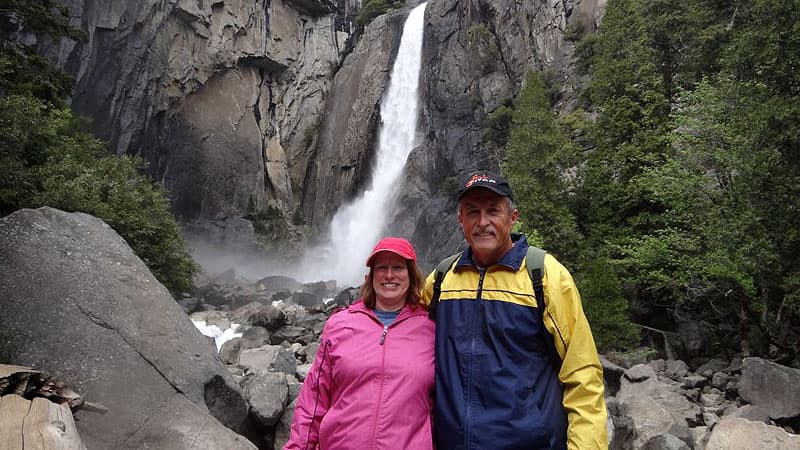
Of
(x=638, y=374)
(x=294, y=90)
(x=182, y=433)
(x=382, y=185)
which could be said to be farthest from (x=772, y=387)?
(x=294, y=90)

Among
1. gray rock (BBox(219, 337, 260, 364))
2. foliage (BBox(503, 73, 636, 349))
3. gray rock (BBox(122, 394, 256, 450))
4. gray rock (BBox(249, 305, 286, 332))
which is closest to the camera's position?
gray rock (BBox(122, 394, 256, 450))

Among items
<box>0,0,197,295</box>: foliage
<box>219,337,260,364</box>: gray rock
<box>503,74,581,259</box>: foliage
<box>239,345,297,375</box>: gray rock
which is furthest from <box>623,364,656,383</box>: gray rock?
<box>0,0,197,295</box>: foliage

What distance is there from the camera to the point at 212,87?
3662 cm

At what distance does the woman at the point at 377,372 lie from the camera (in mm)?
2010

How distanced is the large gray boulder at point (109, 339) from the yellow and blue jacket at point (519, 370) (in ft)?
11.3

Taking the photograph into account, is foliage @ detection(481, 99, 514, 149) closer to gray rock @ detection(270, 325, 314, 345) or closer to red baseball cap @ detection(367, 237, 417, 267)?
gray rock @ detection(270, 325, 314, 345)

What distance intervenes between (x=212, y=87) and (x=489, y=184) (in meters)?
39.1

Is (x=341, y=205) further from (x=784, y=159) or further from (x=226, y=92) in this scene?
(x=784, y=159)

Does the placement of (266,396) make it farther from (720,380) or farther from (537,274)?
(720,380)

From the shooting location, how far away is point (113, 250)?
19.9 ft

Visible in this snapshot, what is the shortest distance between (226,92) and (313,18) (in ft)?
39.1

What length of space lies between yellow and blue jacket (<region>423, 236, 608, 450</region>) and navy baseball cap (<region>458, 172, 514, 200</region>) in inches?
11.8

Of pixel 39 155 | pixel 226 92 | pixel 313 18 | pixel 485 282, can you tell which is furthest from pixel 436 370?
pixel 313 18

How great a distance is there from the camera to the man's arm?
1836 mm
